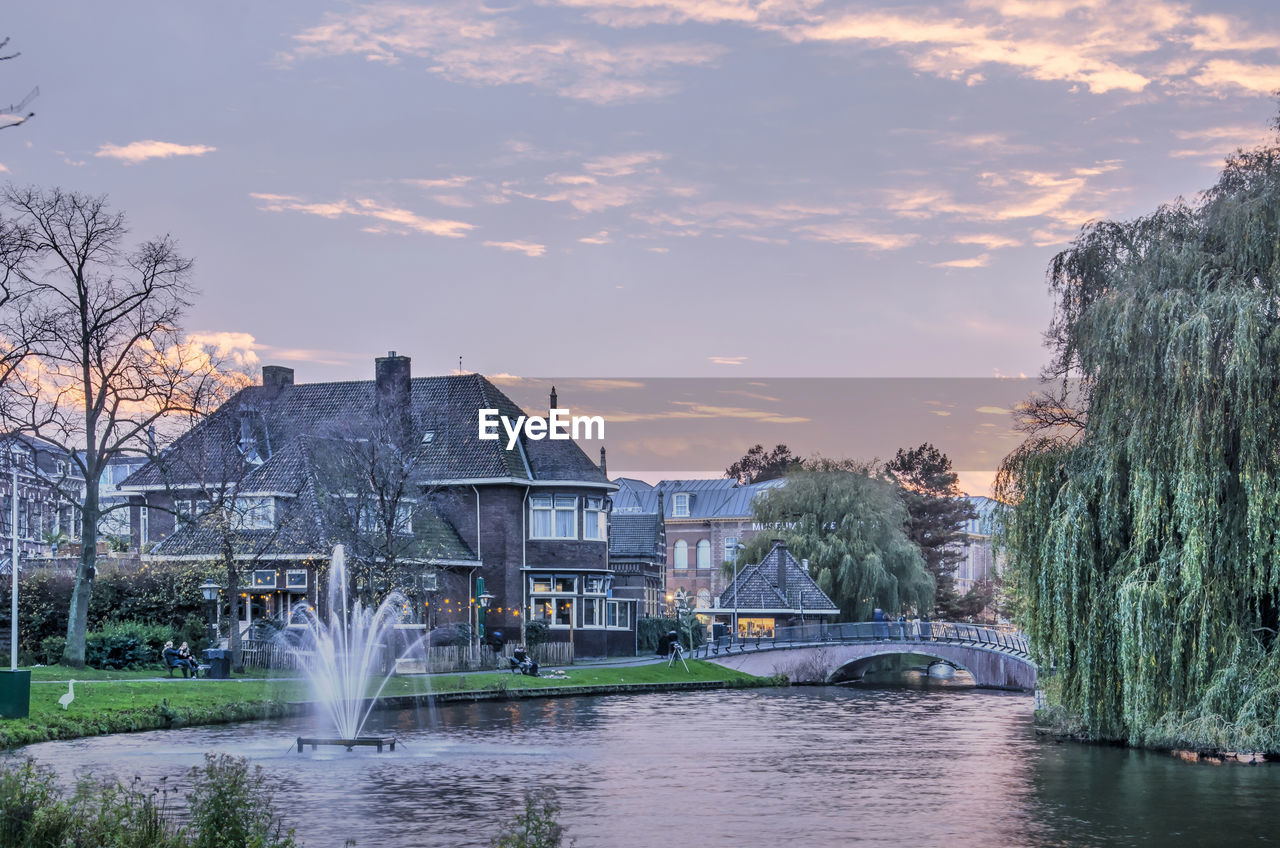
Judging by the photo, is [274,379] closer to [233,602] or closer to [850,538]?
[233,602]

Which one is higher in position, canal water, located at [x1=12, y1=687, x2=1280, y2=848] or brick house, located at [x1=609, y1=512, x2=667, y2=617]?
brick house, located at [x1=609, y1=512, x2=667, y2=617]

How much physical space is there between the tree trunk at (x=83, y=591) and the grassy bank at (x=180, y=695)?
0.64 meters

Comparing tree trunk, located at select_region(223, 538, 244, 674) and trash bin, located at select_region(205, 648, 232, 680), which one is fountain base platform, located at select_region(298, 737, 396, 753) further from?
tree trunk, located at select_region(223, 538, 244, 674)

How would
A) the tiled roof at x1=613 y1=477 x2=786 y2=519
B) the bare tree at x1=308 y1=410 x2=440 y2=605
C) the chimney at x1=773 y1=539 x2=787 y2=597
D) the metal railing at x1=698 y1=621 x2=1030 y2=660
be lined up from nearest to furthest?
1. the bare tree at x1=308 y1=410 x2=440 y2=605
2. the metal railing at x1=698 y1=621 x2=1030 y2=660
3. the chimney at x1=773 y1=539 x2=787 y2=597
4. the tiled roof at x1=613 y1=477 x2=786 y2=519

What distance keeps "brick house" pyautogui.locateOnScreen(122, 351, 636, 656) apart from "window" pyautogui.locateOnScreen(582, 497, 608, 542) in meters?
0.08

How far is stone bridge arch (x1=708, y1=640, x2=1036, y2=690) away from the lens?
69.9 m

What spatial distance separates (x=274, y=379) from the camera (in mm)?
70688

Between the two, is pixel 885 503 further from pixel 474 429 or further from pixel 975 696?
pixel 474 429

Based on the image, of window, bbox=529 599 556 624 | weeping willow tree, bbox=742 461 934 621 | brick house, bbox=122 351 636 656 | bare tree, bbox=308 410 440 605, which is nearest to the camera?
bare tree, bbox=308 410 440 605

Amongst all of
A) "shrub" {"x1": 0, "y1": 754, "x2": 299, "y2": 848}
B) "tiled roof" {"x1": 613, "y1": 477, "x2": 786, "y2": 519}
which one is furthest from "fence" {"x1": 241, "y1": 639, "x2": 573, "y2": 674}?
"tiled roof" {"x1": 613, "y1": 477, "x2": 786, "y2": 519}

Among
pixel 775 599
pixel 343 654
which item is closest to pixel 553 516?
pixel 775 599

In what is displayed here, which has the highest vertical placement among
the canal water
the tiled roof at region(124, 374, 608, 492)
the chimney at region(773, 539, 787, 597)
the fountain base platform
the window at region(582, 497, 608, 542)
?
the tiled roof at region(124, 374, 608, 492)

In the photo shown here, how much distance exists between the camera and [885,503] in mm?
84438

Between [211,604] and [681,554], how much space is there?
247 ft
